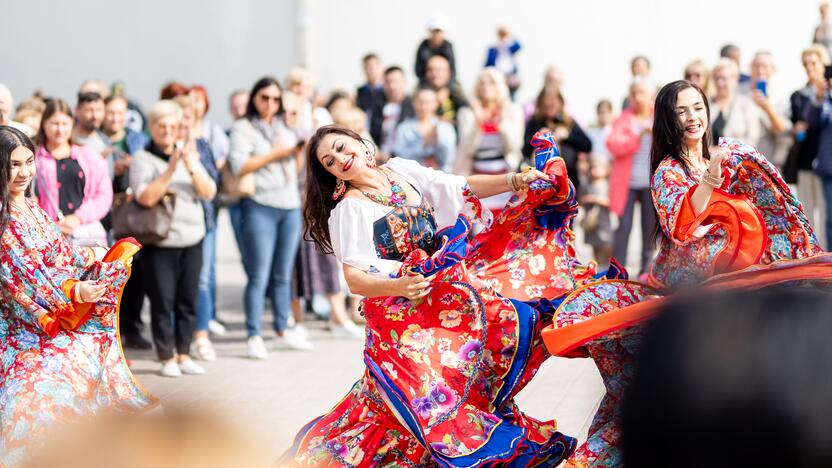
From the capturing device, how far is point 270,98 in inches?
296

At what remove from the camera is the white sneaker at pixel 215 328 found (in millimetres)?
8297

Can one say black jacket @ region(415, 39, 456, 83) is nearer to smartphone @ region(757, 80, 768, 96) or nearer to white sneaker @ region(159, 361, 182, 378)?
smartphone @ region(757, 80, 768, 96)

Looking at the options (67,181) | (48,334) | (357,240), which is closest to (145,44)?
(67,181)

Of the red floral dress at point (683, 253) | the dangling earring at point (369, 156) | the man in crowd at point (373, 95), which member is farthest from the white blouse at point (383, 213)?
the man in crowd at point (373, 95)

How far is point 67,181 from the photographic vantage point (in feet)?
21.2

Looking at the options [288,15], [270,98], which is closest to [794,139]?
[270,98]

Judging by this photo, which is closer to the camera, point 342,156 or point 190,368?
point 342,156

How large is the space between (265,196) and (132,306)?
3.98 feet

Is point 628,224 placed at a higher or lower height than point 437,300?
lower

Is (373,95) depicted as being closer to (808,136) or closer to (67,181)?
(808,136)

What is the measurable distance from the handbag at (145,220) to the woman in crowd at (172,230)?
0.03 meters

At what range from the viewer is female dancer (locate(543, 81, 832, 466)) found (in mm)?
4000

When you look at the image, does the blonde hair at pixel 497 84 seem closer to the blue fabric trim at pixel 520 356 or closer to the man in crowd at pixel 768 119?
the man in crowd at pixel 768 119

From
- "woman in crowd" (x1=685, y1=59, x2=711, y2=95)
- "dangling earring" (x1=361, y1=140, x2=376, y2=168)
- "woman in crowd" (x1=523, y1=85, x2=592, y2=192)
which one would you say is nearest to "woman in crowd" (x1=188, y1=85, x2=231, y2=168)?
"woman in crowd" (x1=523, y1=85, x2=592, y2=192)
